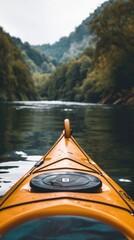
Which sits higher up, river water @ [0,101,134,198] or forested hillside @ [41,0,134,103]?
forested hillside @ [41,0,134,103]

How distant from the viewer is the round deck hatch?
284cm

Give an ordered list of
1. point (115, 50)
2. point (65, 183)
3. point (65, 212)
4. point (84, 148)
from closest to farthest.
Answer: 1. point (65, 212)
2. point (65, 183)
3. point (84, 148)
4. point (115, 50)

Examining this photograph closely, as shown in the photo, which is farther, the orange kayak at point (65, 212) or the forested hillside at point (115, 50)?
→ the forested hillside at point (115, 50)

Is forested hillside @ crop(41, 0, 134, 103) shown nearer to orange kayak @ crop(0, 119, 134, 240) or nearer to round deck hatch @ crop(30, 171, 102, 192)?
round deck hatch @ crop(30, 171, 102, 192)

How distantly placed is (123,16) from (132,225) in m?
38.6

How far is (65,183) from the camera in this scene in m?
2.97

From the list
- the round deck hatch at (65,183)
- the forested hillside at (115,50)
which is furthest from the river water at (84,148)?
the forested hillside at (115,50)

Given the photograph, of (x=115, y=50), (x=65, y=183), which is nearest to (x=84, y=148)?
(x=65, y=183)

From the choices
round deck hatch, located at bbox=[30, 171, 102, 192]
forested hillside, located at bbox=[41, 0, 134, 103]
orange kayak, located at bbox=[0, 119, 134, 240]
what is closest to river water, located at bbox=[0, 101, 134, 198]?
round deck hatch, located at bbox=[30, 171, 102, 192]

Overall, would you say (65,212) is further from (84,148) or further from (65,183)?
(84,148)

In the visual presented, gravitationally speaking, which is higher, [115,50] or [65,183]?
[115,50]

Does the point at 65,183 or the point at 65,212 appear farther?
the point at 65,183

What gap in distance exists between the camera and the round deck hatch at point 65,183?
2842 mm

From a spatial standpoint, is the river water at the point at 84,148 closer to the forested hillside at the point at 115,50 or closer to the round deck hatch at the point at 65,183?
the round deck hatch at the point at 65,183
